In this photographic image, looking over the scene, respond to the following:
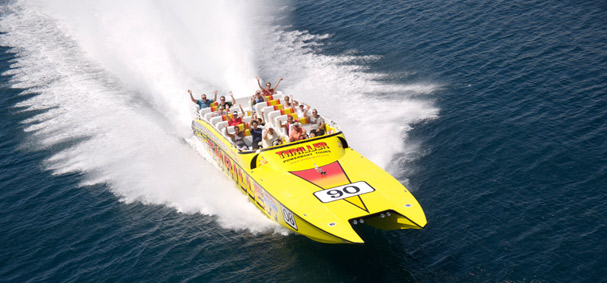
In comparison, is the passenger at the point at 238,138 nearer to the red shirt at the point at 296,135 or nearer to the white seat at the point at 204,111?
the red shirt at the point at 296,135

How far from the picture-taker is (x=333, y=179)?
18.9 meters

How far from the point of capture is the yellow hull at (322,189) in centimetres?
1680

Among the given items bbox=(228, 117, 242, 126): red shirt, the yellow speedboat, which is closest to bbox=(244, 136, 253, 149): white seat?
bbox=(228, 117, 242, 126): red shirt

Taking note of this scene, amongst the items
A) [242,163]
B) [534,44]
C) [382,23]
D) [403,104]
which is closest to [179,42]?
[382,23]

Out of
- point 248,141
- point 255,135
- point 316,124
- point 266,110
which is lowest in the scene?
point 248,141

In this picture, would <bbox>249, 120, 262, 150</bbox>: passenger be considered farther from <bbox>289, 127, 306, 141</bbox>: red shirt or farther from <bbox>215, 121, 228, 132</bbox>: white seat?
<bbox>289, 127, 306, 141</bbox>: red shirt

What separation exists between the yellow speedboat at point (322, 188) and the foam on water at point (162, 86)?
1670mm

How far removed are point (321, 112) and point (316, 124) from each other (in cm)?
517

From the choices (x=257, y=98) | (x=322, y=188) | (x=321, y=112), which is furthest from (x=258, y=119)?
(x=322, y=188)

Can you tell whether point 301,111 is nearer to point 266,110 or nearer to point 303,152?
point 266,110

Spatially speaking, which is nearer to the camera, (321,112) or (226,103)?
(226,103)

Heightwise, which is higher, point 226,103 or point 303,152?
point 226,103

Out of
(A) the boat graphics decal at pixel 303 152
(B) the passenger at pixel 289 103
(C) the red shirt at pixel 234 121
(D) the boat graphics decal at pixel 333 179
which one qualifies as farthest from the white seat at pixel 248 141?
(D) the boat graphics decal at pixel 333 179

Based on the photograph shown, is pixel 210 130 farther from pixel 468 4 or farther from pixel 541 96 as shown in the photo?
pixel 468 4
